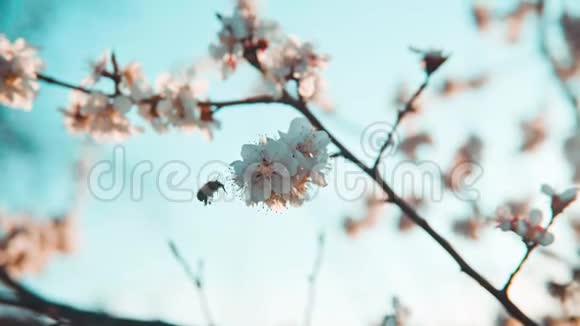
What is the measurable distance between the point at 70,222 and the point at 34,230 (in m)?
0.31

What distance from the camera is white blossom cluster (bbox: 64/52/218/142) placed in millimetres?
1891

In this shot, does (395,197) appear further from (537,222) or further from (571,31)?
(571,31)

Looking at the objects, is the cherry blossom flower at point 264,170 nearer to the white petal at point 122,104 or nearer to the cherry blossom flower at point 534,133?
the white petal at point 122,104

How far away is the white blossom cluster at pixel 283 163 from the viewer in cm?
106

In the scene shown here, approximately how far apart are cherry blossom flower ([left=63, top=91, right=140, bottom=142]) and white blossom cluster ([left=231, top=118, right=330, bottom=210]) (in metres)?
0.98

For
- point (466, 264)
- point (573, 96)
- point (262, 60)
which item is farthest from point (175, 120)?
point (573, 96)

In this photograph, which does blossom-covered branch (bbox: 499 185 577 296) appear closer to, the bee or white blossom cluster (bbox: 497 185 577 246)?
white blossom cluster (bbox: 497 185 577 246)

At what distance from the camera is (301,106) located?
162 centimetres

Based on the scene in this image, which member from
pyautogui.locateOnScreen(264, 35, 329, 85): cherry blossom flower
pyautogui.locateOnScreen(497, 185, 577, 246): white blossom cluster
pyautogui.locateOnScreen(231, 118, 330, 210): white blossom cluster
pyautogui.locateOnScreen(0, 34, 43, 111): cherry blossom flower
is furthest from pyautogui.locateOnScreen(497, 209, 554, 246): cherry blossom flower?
pyautogui.locateOnScreen(0, 34, 43, 111): cherry blossom flower

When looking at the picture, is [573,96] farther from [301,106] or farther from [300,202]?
[300,202]

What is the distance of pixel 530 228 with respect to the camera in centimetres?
129

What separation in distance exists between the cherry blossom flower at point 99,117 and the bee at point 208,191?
3.02ft

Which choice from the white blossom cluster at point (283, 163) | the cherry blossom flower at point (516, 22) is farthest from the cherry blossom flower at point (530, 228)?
the cherry blossom flower at point (516, 22)

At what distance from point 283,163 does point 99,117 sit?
4.04 feet
